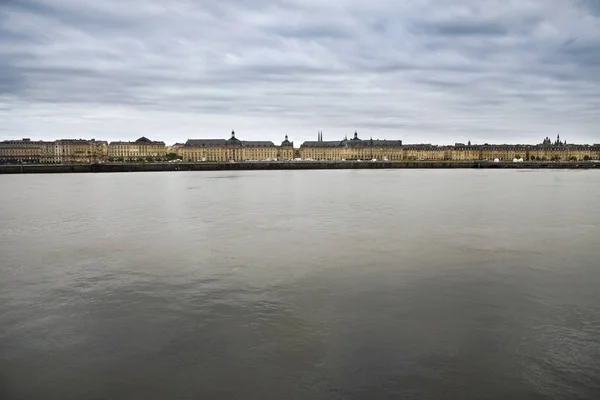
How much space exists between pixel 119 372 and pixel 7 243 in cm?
1247

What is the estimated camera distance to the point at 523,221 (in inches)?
859

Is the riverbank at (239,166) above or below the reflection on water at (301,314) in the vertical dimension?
above

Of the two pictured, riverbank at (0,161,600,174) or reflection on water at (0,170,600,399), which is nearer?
reflection on water at (0,170,600,399)

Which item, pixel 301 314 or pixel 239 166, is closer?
pixel 301 314

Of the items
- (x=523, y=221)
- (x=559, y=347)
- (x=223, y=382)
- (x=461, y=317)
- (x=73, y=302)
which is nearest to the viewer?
(x=223, y=382)

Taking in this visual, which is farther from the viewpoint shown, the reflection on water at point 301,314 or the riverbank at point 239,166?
the riverbank at point 239,166

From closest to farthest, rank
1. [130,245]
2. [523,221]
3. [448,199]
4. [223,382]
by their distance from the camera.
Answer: [223,382]
[130,245]
[523,221]
[448,199]

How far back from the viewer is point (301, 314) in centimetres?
878

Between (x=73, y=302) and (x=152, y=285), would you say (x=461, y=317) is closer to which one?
(x=152, y=285)

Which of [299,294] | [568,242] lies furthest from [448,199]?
[299,294]

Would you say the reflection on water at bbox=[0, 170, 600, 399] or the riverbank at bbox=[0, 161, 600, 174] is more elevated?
the riverbank at bbox=[0, 161, 600, 174]

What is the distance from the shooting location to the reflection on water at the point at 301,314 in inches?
254

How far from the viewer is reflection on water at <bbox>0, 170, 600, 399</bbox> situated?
21.1 ft

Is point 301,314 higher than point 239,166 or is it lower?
lower
